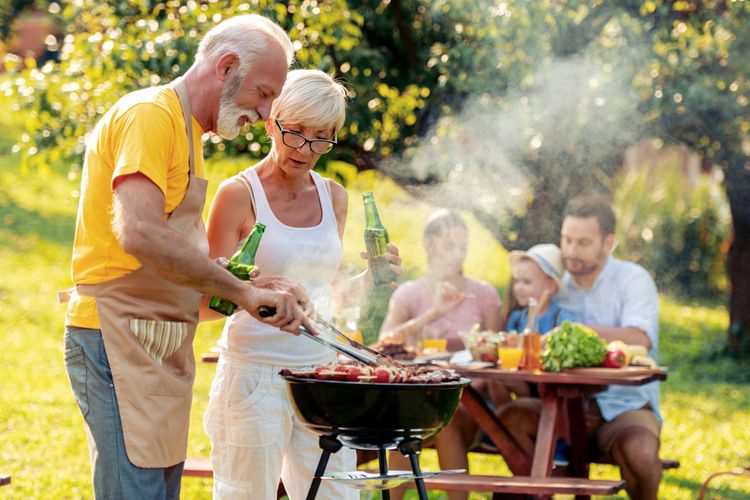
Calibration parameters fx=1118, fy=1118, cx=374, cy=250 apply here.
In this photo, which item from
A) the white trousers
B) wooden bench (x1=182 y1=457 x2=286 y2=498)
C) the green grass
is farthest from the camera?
the green grass

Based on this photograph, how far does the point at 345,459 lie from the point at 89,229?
113 centimetres

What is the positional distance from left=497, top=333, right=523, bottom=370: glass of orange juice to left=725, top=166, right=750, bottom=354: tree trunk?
4908 millimetres

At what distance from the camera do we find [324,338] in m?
2.92

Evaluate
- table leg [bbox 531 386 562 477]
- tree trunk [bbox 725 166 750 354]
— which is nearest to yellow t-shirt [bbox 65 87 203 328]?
table leg [bbox 531 386 562 477]

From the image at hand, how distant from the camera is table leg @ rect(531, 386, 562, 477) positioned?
4.62 m

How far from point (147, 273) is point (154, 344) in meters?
0.17

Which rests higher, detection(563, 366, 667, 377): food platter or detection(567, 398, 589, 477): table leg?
detection(563, 366, 667, 377): food platter

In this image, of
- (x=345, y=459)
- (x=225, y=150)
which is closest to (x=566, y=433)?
(x=345, y=459)

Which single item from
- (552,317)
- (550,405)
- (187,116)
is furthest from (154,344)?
(552,317)

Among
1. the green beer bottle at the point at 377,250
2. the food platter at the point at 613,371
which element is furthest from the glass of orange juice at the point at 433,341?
the green beer bottle at the point at 377,250

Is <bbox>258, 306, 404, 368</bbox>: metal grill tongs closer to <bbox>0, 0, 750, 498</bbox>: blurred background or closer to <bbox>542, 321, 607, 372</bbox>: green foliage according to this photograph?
<bbox>542, 321, 607, 372</bbox>: green foliage

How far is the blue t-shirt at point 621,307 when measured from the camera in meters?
5.03

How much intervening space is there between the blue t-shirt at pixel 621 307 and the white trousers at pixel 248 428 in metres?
2.21

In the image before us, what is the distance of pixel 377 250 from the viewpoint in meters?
3.48
